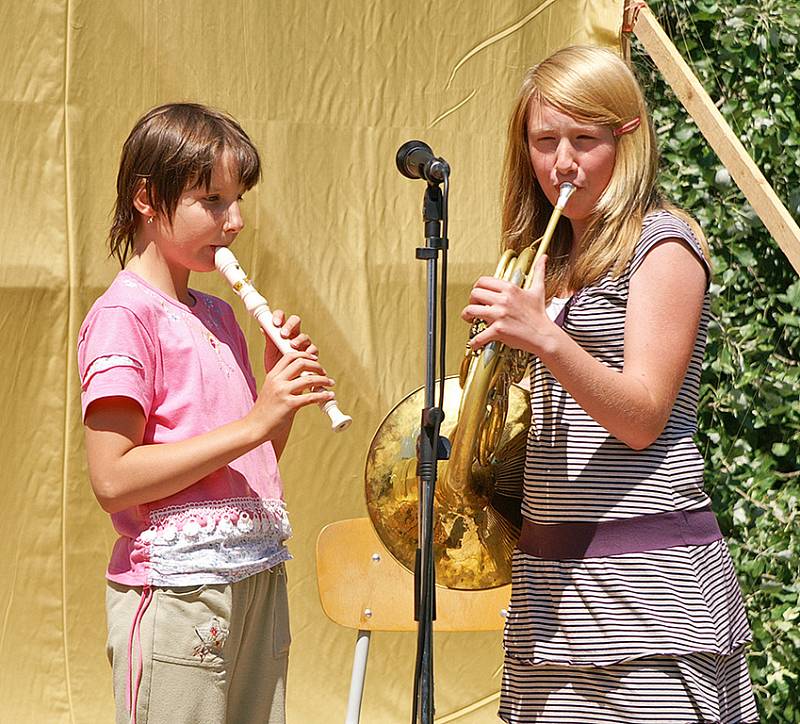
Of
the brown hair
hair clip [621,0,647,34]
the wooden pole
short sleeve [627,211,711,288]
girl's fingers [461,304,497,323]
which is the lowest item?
→ girl's fingers [461,304,497,323]

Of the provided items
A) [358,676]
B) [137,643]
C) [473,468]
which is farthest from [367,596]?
[137,643]

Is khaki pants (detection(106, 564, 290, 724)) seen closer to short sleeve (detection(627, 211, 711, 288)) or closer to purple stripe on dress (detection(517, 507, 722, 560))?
purple stripe on dress (detection(517, 507, 722, 560))

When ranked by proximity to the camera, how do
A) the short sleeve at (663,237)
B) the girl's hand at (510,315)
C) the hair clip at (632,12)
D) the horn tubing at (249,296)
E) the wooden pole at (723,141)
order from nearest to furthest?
the girl's hand at (510,315), the short sleeve at (663,237), the horn tubing at (249,296), the wooden pole at (723,141), the hair clip at (632,12)

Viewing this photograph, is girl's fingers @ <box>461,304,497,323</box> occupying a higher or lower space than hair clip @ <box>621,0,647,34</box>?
lower

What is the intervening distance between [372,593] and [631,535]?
80 centimetres

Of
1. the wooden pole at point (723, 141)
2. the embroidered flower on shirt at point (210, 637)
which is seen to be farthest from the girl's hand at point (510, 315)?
the wooden pole at point (723, 141)

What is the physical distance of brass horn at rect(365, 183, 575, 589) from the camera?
63.0 inches

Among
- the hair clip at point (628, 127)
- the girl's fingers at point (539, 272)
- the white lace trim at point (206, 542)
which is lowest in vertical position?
the white lace trim at point (206, 542)

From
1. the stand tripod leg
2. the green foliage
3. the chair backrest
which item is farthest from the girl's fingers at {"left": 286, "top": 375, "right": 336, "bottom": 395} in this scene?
the green foliage

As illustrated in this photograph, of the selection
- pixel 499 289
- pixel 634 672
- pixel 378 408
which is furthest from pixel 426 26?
pixel 634 672

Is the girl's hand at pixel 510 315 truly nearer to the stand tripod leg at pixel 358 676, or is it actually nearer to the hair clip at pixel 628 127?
the hair clip at pixel 628 127

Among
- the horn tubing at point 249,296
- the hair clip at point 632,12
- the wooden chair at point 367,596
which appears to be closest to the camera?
the horn tubing at point 249,296

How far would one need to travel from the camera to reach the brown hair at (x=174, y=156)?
1.62m

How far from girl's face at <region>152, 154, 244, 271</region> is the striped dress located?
48 cm
